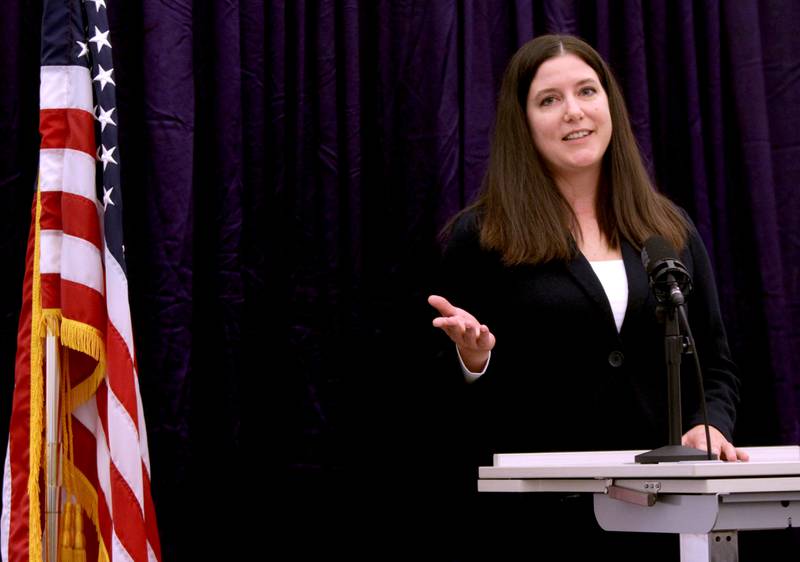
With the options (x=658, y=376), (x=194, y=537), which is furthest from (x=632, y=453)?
(x=194, y=537)

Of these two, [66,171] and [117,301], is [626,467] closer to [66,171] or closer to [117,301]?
[117,301]

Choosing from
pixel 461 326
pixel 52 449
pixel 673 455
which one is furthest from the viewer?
pixel 52 449

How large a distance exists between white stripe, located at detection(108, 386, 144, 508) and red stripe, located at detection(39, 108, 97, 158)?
0.56 m

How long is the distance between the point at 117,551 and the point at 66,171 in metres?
0.85

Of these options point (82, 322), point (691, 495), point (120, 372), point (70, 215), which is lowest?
point (691, 495)

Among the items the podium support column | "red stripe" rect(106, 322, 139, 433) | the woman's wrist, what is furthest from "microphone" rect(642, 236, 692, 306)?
"red stripe" rect(106, 322, 139, 433)

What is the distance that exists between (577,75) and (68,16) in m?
1.26

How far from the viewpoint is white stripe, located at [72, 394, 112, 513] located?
87.7 inches

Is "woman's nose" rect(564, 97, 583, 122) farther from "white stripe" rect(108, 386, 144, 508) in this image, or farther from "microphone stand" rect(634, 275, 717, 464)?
"white stripe" rect(108, 386, 144, 508)

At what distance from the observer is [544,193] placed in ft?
8.07

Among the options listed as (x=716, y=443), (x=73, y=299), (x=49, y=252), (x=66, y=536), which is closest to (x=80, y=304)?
(x=73, y=299)

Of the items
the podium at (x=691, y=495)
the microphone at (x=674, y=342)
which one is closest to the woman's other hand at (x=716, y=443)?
the microphone at (x=674, y=342)

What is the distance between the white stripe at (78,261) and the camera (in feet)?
7.22

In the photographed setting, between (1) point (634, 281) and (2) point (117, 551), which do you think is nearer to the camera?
(2) point (117, 551)
